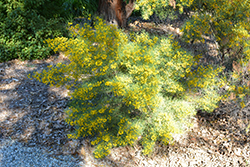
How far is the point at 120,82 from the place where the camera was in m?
3.33

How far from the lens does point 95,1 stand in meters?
8.38

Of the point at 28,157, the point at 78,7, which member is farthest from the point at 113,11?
the point at 28,157

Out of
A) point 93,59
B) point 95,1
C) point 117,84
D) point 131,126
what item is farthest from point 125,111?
point 95,1

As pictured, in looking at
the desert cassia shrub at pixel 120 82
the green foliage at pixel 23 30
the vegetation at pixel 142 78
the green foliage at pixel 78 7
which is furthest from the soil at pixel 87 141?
the green foliage at pixel 78 7

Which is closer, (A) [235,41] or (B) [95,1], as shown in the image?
(A) [235,41]

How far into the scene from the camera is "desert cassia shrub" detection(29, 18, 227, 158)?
341 centimetres

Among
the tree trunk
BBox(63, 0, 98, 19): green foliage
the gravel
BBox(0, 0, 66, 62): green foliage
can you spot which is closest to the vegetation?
the gravel

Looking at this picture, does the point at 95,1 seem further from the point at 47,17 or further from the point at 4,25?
the point at 4,25

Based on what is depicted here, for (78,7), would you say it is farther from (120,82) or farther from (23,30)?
(120,82)

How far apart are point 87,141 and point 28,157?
1.04 m

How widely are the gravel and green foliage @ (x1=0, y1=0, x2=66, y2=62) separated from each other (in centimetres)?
312

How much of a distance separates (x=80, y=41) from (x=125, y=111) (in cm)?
144

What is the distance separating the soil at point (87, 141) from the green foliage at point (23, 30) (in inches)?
24.7

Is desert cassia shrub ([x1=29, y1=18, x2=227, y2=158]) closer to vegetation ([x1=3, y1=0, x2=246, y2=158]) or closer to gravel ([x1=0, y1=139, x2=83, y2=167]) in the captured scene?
vegetation ([x1=3, y1=0, x2=246, y2=158])
